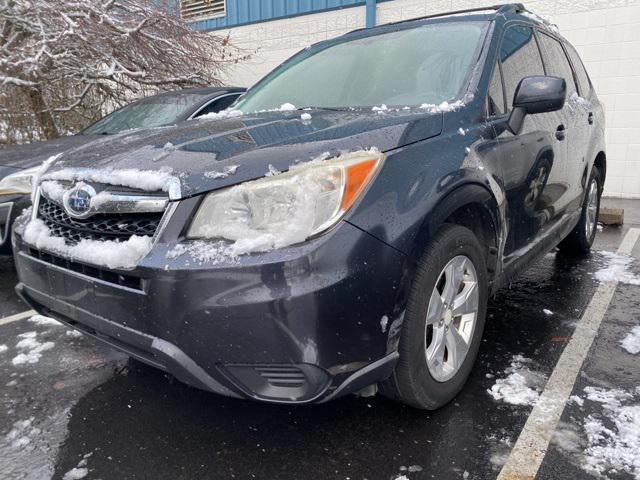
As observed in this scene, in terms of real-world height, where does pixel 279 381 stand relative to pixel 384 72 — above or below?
below

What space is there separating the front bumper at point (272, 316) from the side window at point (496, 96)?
49.3 inches

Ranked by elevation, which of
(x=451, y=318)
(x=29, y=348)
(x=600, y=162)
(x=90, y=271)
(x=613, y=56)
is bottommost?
(x=29, y=348)

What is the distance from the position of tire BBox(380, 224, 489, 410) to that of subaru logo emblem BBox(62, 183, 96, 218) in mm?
1288

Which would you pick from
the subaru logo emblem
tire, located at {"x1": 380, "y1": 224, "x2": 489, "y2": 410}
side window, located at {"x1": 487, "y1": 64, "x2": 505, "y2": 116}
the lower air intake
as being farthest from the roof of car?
the lower air intake

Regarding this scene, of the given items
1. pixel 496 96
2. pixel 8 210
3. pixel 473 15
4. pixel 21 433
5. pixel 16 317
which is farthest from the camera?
pixel 8 210

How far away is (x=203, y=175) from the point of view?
178 centimetres

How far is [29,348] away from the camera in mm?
3053

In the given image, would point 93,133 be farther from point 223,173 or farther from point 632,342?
point 632,342

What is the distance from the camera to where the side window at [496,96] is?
2.63 metres

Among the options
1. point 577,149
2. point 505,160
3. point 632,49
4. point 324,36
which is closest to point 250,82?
point 324,36

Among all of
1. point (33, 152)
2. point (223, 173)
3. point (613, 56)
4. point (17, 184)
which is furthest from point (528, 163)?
point (613, 56)

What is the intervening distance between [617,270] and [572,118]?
1510 mm

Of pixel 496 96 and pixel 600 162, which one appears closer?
pixel 496 96

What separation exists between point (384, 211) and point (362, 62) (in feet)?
5.11
